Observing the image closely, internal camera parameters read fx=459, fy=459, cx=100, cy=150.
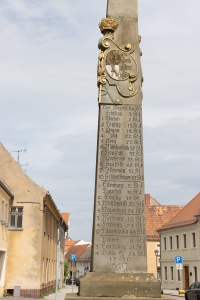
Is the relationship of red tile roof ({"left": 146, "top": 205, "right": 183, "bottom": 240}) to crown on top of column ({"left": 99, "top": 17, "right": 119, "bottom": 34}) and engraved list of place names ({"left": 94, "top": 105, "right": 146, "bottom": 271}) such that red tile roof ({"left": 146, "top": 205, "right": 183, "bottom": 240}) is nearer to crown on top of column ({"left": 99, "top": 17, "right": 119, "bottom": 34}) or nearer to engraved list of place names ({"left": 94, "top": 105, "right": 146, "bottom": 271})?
engraved list of place names ({"left": 94, "top": 105, "right": 146, "bottom": 271})

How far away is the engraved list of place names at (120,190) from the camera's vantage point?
814 centimetres

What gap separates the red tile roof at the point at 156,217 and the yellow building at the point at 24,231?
2749 cm

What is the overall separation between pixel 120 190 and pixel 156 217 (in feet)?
154

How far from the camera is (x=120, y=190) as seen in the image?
8398 millimetres

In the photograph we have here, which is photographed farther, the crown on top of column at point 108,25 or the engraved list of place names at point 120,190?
the crown on top of column at point 108,25

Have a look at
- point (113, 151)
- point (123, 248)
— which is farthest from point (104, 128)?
point (123, 248)

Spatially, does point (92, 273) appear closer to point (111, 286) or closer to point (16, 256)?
point (111, 286)

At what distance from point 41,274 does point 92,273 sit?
19.6m

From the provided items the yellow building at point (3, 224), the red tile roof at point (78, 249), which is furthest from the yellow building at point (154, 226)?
the red tile roof at point (78, 249)

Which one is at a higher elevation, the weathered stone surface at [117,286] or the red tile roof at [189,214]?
the red tile roof at [189,214]

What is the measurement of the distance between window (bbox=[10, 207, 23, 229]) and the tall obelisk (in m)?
19.0

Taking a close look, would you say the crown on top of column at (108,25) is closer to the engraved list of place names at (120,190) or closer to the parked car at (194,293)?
the engraved list of place names at (120,190)

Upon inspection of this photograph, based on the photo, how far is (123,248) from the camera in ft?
26.7

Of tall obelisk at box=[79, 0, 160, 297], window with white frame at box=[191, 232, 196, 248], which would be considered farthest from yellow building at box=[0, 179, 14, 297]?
window with white frame at box=[191, 232, 196, 248]
